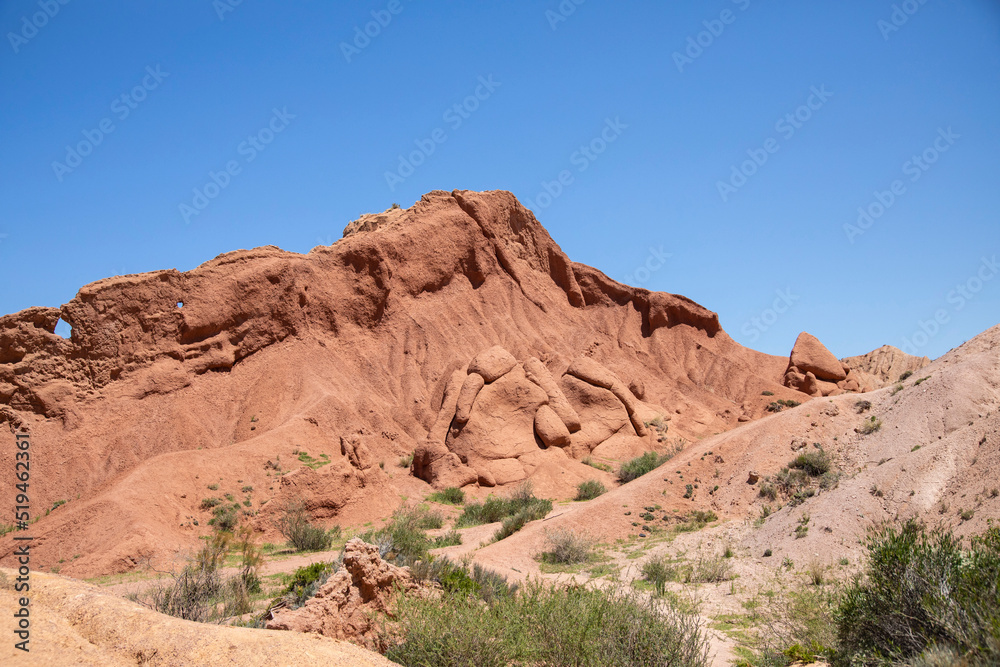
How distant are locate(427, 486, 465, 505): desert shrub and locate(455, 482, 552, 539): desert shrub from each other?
132 cm

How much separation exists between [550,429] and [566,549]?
13412 millimetres

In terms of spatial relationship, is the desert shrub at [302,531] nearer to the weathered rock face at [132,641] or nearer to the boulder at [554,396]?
the weathered rock face at [132,641]

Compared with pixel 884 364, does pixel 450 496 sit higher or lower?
lower

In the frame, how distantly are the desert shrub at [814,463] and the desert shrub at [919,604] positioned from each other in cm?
953

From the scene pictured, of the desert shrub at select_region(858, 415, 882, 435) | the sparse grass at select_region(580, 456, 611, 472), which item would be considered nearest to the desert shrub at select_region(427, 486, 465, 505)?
the sparse grass at select_region(580, 456, 611, 472)

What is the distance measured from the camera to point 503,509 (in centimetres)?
2178

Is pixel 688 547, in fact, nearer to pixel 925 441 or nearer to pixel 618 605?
pixel 925 441

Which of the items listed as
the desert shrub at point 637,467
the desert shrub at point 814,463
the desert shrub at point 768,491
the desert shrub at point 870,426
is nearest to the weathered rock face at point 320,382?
the desert shrub at point 637,467

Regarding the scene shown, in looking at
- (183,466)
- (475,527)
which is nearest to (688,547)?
(475,527)

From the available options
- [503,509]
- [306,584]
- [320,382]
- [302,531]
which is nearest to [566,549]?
[503,509]

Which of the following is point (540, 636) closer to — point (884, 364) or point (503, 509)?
point (503, 509)

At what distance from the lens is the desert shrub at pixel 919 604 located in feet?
19.7

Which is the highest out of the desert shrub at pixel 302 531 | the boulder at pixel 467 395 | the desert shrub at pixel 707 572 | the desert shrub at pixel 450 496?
the boulder at pixel 467 395

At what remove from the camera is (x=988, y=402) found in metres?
15.0
